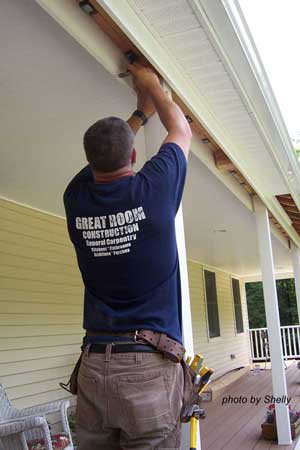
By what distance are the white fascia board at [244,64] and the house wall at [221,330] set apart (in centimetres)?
677

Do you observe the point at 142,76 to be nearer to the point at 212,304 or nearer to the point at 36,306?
the point at 36,306

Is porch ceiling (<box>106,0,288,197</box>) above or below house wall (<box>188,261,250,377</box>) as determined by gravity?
above

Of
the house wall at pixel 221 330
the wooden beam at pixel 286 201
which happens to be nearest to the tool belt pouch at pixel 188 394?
the wooden beam at pixel 286 201

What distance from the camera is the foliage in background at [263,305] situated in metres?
24.9

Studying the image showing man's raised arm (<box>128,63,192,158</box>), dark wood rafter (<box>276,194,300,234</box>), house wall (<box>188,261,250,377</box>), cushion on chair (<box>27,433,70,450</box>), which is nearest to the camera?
man's raised arm (<box>128,63,192,158</box>)

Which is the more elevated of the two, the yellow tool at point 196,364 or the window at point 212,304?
the window at point 212,304

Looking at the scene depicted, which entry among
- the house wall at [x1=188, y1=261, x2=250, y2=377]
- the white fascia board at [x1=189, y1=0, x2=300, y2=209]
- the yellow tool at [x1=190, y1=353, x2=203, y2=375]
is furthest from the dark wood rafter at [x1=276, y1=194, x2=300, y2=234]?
the yellow tool at [x1=190, y1=353, x2=203, y2=375]


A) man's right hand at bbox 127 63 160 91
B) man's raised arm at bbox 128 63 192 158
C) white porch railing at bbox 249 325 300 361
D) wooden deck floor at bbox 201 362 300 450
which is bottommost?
wooden deck floor at bbox 201 362 300 450

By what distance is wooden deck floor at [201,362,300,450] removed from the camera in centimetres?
518

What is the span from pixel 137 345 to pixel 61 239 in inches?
179

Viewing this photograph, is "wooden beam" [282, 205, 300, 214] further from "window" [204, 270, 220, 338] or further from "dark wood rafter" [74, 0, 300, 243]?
"window" [204, 270, 220, 338]

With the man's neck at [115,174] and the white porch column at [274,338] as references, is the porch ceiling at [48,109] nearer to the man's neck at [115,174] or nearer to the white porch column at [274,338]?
the white porch column at [274,338]

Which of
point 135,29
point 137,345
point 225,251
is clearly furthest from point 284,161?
point 225,251

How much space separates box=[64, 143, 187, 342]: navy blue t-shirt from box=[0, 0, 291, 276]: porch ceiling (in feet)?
3.71
